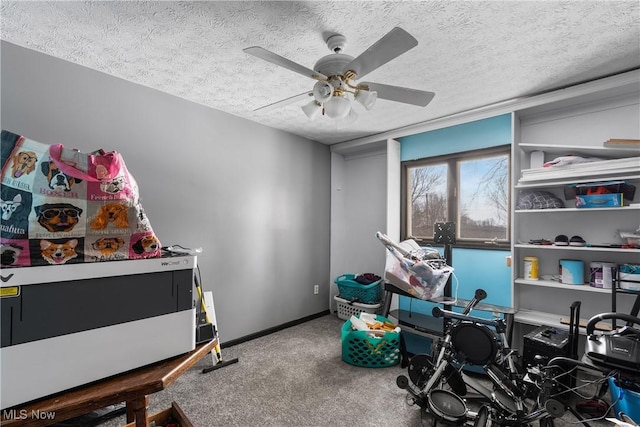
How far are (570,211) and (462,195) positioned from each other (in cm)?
97

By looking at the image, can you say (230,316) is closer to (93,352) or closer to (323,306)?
(323,306)

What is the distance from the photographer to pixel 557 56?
1.92m

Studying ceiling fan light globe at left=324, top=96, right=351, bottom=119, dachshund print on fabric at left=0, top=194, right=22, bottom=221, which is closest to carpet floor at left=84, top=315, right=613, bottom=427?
dachshund print on fabric at left=0, top=194, right=22, bottom=221

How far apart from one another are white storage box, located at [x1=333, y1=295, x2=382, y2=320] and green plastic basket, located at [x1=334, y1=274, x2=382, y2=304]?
0.17ft

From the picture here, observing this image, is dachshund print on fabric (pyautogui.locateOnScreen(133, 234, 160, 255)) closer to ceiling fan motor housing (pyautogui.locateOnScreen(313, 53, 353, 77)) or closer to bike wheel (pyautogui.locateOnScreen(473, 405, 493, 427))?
ceiling fan motor housing (pyautogui.locateOnScreen(313, 53, 353, 77))

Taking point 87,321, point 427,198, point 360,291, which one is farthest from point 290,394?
point 427,198

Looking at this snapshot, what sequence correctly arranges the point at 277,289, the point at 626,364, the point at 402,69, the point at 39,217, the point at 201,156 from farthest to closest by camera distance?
the point at 277,289 < the point at 201,156 < the point at 402,69 < the point at 626,364 < the point at 39,217

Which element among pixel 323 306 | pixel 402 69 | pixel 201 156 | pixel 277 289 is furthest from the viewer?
pixel 323 306

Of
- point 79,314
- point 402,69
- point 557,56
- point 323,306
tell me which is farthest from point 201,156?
point 557,56

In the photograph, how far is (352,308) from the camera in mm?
3629

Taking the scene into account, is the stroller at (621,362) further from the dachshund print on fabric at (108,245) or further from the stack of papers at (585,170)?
the dachshund print on fabric at (108,245)

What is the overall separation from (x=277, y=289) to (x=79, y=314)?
2.74 meters

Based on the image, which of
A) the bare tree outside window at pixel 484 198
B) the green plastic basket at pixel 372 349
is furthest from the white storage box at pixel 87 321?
the bare tree outside window at pixel 484 198

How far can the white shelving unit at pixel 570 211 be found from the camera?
2.25 metres
